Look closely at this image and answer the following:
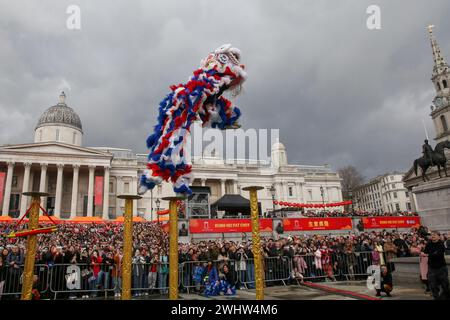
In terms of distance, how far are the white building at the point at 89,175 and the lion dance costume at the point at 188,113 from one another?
134 ft

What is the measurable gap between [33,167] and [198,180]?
2900 cm

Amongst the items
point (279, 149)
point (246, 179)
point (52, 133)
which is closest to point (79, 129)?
point (52, 133)

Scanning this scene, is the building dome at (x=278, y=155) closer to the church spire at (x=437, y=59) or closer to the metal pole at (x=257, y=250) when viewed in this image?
the church spire at (x=437, y=59)

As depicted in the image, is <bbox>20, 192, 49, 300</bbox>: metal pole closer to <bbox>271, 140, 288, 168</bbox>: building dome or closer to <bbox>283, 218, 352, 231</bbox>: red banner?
<bbox>283, 218, 352, 231</bbox>: red banner

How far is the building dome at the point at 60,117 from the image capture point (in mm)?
55500

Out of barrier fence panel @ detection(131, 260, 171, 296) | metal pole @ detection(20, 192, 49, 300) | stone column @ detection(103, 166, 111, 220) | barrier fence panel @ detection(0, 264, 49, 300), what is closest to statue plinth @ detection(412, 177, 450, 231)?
barrier fence panel @ detection(131, 260, 171, 296)

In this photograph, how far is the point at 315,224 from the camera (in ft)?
92.0

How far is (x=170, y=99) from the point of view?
16.9 feet

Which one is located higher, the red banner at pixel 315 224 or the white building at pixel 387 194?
the white building at pixel 387 194

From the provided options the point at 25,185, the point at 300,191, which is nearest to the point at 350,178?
the point at 300,191

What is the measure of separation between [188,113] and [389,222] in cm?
3049

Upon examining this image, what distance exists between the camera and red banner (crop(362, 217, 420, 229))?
96.7 ft

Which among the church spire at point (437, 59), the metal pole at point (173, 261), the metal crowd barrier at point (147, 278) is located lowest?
the metal crowd barrier at point (147, 278)

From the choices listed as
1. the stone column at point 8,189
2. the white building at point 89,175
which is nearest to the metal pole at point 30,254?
the white building at point 89,175
